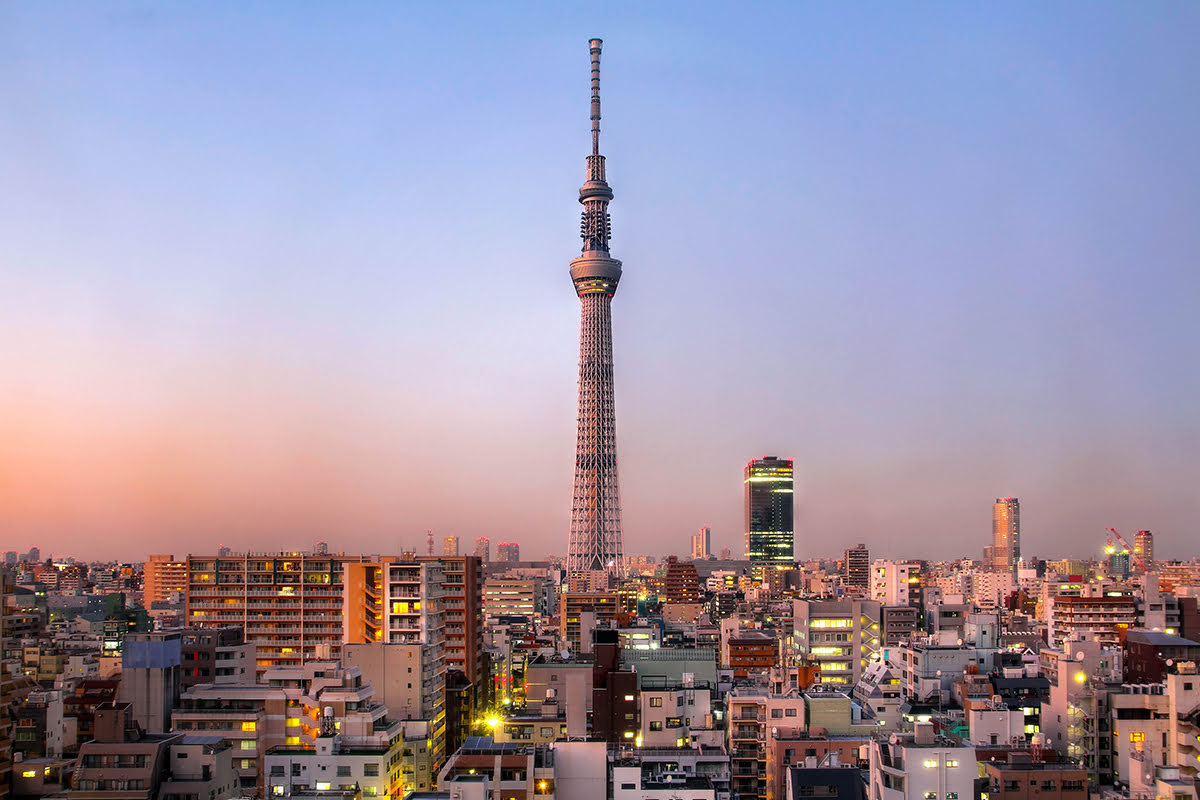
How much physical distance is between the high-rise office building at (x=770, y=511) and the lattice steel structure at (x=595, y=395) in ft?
210

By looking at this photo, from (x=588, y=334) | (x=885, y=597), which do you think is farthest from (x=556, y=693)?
(x=588, y=334)

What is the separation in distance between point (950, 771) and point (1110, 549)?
3131 inches

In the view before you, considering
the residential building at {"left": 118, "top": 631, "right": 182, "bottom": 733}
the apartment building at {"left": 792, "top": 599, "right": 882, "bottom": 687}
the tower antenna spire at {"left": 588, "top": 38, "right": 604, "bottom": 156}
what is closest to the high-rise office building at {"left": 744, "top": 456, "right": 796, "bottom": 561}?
the tower antenna spire at {"left": 588, "top": 38, "right": 604, "bottom": 156}

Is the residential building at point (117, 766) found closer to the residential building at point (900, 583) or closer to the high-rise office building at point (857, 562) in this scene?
the residential building at point (900, 583)

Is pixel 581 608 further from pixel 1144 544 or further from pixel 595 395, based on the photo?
pixel 1144 544

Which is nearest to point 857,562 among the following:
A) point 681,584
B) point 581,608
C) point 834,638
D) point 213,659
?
point 681,584

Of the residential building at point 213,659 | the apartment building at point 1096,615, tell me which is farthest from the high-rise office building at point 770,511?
the residential building at point 213,659

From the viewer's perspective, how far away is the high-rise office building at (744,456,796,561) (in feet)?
494

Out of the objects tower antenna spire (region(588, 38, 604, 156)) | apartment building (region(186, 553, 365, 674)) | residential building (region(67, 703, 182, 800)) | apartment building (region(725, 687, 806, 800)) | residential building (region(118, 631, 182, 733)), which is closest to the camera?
residential building (region(67, 703, 182, 800))

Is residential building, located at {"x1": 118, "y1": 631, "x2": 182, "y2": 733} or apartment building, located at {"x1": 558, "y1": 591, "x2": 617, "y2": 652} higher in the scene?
residential building, located at {"x1": 118, "y1": 631, "x2": 182, "y2": 733}

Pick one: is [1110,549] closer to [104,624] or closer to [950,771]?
[104,624]

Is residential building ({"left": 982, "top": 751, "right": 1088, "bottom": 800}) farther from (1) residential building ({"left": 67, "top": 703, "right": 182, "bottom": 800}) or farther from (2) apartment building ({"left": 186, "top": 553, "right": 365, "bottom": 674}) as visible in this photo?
(2) apartment building ({"left": 186, "top": 553, "right": 365, "bottom": 674})

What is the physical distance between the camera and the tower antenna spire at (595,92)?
8350 cm

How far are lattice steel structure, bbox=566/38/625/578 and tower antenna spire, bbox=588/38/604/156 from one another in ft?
0.24
